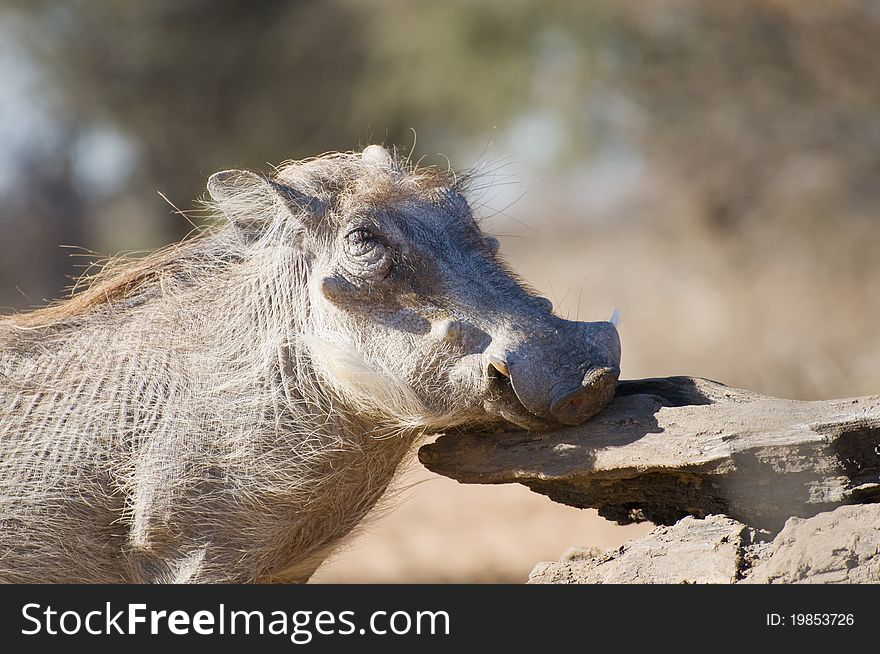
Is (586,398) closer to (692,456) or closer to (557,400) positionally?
(557,400)

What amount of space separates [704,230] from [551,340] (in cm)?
861

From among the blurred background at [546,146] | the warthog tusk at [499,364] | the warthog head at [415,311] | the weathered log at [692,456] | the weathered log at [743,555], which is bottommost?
the weathered log at [743,555]

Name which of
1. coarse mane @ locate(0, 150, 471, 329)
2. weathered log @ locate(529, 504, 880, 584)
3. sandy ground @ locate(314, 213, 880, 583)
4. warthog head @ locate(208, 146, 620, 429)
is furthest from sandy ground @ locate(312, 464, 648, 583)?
weathered log @ locate(529, 504, 880, 584)

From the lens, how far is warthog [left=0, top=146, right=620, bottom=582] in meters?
2.84

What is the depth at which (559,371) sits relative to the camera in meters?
2.73

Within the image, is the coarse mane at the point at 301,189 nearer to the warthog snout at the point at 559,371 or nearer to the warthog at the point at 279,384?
the warthog at the point at 279,384

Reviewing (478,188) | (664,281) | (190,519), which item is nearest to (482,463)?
(190,519)

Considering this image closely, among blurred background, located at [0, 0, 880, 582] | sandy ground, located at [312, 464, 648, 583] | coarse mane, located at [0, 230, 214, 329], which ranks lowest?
coarse mane, located at [0, 230, 214, 329]

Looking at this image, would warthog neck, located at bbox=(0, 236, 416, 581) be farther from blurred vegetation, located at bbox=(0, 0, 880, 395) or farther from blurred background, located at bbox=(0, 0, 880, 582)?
blurred vegetation, located at bbox=(0, 0, 880, 395)

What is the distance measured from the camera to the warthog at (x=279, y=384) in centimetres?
284

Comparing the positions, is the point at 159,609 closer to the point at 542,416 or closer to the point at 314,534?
the point at 314,534

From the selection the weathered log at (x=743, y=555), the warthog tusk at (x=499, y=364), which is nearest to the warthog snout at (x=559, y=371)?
the warthog tusk at (x=499, y=364)

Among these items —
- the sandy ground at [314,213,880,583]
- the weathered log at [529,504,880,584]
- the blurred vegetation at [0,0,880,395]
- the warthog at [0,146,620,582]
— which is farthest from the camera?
the blurred vegetation at [0,0,880,395]

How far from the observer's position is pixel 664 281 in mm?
10930
